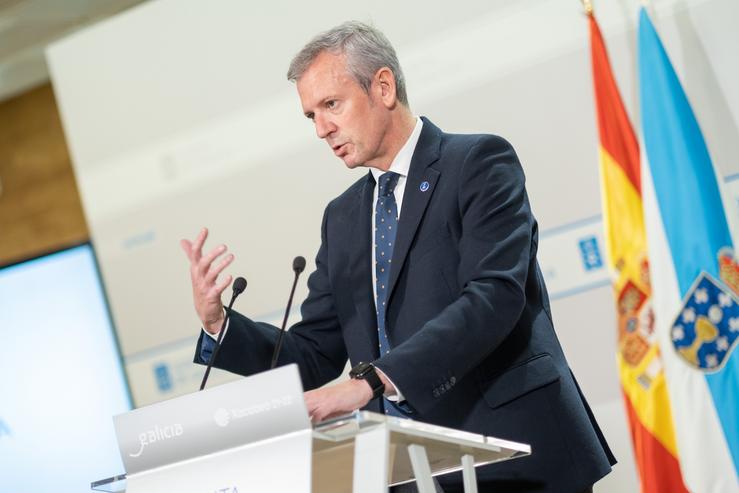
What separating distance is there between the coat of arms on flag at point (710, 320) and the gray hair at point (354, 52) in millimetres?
1231

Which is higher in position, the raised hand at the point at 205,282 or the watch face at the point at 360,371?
the raised hand at the point at 205,282

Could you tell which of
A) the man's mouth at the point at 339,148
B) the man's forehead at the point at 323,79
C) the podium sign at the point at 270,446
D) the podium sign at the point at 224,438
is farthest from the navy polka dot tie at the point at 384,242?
the podium sign at the point at 224,438

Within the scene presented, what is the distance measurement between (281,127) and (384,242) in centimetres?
197

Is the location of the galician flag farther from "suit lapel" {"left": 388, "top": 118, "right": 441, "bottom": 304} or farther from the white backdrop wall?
"suit lapel" {"left": 388, "top": 118, "right": 441, "bottom": 304}

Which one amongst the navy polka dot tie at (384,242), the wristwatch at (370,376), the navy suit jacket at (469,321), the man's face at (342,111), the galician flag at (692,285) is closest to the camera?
the wristwatch at (370,376)

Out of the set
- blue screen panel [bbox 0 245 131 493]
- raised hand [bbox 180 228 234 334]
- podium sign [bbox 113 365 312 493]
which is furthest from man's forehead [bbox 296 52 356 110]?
blue screen panel [bbox 0 245 131 493]

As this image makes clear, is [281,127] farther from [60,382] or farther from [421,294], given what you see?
[421,294]

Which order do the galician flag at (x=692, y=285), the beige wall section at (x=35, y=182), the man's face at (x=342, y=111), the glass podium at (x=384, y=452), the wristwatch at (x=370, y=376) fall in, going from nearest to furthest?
the glass podium at (x=384, y=452) < the wristwatch at (x=370, y=376) < the man's face at (x=342, y=111) < the galician flag at (x=692, y=285) < the beige wall section at (x=35, y=182)

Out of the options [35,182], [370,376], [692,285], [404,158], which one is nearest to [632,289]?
[692,285]

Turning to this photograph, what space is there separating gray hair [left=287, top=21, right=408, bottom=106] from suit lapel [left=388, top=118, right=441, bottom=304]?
20 cm

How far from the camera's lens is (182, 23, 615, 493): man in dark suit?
2.11m

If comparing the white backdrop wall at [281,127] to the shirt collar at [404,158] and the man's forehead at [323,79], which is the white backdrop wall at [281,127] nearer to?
the shirt collar at [404,158]

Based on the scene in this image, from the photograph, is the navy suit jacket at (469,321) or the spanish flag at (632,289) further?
the spanish flag at (632,289)

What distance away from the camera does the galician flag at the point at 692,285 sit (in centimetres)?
313
